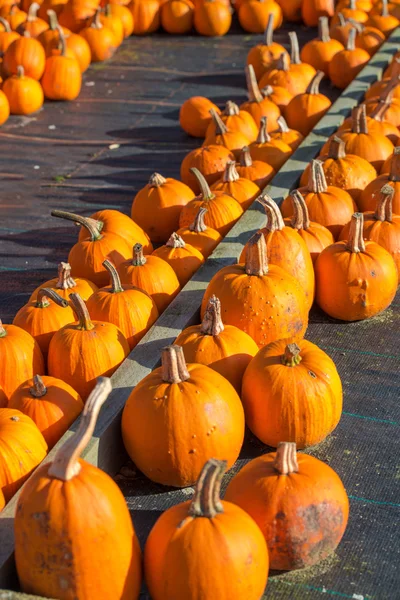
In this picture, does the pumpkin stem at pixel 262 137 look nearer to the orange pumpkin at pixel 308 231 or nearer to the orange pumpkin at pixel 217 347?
the orange pumpkin at pixel 308 231

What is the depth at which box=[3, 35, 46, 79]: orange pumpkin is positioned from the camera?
318 inches

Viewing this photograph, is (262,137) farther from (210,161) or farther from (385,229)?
(385,229)

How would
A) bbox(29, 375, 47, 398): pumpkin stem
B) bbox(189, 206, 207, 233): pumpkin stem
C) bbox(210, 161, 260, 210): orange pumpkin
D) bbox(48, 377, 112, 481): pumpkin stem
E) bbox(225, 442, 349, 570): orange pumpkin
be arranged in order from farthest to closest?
bbox(210, 161, 260, 210): orange pumpkin
bbox(189, 206, 207, 233): pumpkin stem
bbox(29, 375, 47, 398): pumpkin stem
bbox(225, 442, 349, 570): orange pumpkin
bbox(48, 377, 112, 481): pumpkin stem

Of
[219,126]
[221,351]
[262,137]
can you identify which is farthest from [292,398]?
[219,126]

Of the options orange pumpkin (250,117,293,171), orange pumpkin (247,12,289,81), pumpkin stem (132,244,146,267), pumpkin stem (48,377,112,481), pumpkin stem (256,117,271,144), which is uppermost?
pumpkin stem (48,377,112,481)

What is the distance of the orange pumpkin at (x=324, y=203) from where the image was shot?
4930 millimetres

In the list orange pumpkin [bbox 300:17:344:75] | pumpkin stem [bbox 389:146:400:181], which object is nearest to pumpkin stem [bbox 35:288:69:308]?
pumpkin stem [bbox 389:146:400:181]

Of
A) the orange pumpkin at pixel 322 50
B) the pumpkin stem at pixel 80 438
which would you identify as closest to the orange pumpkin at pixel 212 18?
the orange pumpkin at pixel 322 50

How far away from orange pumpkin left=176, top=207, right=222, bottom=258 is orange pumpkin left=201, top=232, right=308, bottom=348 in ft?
2.37

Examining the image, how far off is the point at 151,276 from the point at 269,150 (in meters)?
1.92

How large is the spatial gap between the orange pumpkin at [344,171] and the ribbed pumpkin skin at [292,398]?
6.44ft

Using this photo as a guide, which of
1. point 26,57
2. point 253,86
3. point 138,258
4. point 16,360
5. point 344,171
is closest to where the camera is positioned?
point 16,360

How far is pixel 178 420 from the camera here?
3.24 m

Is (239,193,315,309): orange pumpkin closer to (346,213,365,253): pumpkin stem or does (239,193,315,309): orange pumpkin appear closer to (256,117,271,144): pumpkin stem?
(346,213,365,253): pumpkin stem
